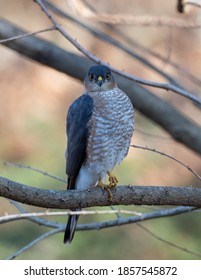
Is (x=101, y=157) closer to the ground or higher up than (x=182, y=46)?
closer to the ground

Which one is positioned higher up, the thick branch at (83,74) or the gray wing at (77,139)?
the thick branch at (83,74)

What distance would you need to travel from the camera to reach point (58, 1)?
11148 mm

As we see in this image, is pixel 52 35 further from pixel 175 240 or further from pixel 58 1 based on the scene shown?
pixel 175 240

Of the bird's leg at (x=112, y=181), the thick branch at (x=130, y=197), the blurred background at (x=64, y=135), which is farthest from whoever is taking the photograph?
the blurred background at (x=64, y=135)

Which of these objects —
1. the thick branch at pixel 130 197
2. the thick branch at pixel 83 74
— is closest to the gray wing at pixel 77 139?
the thick branch at pixel 130 197

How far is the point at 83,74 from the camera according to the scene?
462 centimetres

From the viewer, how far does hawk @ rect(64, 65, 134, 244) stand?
3.97 metres

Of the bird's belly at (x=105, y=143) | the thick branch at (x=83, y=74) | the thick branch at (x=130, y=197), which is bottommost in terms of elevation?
the thick branch at (x=130, y=197)

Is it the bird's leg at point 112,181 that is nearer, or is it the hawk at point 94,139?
the bird's leg at point 112,181

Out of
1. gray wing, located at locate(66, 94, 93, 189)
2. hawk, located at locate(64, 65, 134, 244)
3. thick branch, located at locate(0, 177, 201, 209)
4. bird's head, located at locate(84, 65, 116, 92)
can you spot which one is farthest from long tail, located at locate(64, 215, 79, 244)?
bird's head, located at locate(84, 65, 116, 92)

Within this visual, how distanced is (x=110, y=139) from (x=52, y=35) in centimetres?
741

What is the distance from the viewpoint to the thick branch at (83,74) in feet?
14.9

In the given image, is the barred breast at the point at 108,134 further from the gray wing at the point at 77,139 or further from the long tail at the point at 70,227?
the long tail at the point at 70,227
